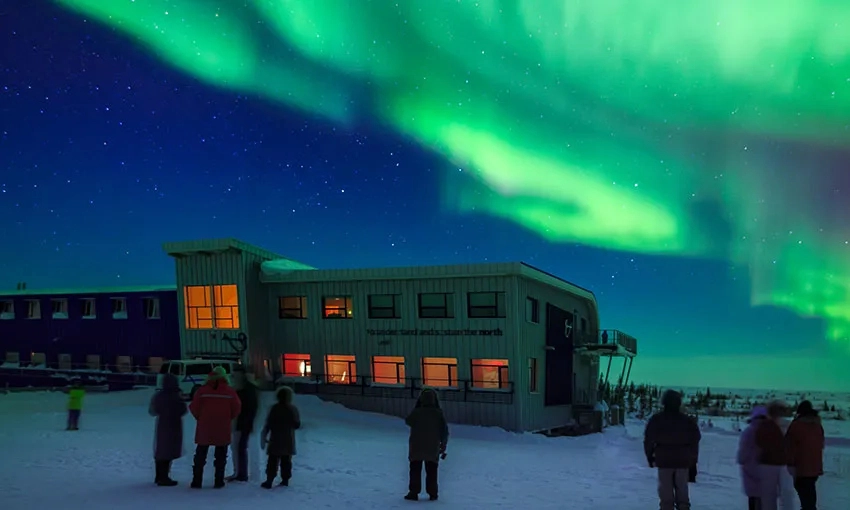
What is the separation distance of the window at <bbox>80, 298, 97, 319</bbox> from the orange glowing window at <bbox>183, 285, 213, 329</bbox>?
9.77 metres

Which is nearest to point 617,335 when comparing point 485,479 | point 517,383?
point 517,383

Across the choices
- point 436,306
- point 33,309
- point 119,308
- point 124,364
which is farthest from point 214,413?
point 33,309

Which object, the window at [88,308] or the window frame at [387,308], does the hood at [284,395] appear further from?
the window at [88,308]

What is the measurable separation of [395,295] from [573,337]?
12350 millimetres

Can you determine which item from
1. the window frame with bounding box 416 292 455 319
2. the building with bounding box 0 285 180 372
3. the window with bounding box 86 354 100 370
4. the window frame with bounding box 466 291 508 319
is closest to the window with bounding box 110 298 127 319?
the building with bounding box 0 285 180 372

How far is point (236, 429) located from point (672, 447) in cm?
671

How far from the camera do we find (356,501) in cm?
→ 1056

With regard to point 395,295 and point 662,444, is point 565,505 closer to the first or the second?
point 662,444

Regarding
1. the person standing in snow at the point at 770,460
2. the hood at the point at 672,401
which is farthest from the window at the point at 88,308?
the person standing in snow at the point at 770,460

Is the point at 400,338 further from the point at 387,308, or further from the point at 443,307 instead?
the point at 443,307

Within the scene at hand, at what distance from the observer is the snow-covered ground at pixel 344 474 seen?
10234 mm

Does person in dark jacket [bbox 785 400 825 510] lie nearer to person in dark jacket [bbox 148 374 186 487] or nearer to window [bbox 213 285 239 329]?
person in dark jacket [bbox 148 374 186 487]

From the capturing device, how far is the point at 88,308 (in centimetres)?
4381

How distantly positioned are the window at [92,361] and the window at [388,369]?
62.9 feet
